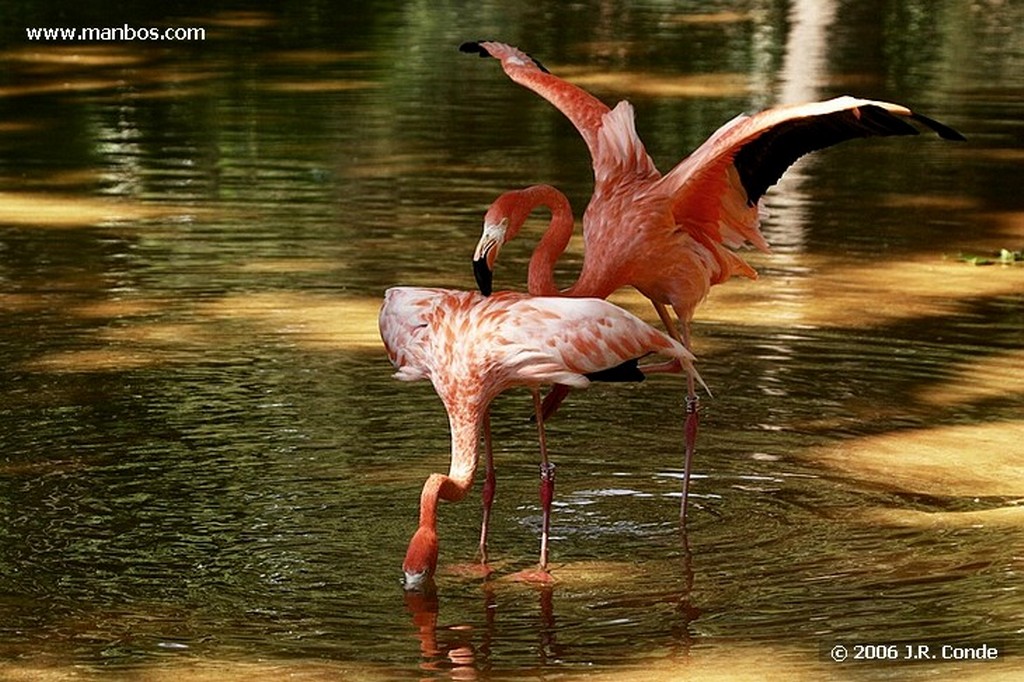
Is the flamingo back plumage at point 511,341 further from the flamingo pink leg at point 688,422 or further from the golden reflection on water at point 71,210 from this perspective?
the golden reflection on water at point 71,210

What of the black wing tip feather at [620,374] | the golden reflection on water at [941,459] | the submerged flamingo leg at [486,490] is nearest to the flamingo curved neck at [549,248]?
the black wing tip feather at [620,374]

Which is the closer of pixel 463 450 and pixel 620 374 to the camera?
pixel 463 450

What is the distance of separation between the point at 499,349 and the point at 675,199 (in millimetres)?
1156

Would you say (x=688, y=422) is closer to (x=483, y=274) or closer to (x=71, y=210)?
(x=483, y=274)

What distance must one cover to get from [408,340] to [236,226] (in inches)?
193

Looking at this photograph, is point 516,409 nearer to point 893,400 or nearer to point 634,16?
point 893,400

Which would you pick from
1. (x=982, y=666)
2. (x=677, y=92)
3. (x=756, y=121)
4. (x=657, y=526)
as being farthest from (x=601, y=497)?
(x=677, y=92)

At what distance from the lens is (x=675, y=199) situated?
269 inches

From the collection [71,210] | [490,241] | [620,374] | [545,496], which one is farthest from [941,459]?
[71,210]

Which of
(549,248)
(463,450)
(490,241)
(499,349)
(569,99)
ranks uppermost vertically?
(569,99)

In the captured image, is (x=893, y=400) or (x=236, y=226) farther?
(x=236, y=226)

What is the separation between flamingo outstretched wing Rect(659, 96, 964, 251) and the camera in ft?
20.6

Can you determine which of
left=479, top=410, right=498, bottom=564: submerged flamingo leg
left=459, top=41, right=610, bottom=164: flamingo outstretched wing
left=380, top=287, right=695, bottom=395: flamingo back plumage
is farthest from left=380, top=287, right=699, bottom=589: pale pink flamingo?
left=459, top=41, right=610, bottom=164: flamingo outstretched wing

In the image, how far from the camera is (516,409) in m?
7.78
